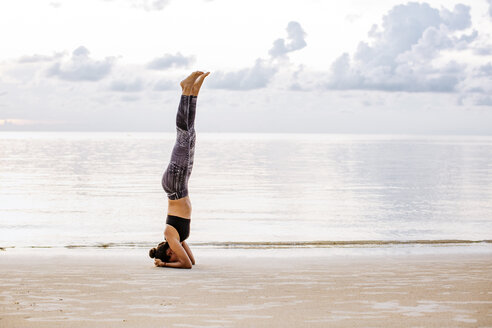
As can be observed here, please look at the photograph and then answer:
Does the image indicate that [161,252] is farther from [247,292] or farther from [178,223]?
[247,292]

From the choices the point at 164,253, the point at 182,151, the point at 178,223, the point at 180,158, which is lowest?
the point at 164,253

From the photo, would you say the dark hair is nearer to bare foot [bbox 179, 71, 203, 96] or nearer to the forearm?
Result: the forearm

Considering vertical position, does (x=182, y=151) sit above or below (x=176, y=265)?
above

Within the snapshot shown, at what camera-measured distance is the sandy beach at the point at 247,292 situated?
6.09m

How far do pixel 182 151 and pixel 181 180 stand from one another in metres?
0.49

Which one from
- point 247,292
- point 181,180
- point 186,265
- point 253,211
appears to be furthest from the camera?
point 253,211

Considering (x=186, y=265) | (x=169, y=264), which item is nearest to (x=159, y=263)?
(x=169, y=264)

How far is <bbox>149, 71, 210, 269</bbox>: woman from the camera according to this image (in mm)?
8438

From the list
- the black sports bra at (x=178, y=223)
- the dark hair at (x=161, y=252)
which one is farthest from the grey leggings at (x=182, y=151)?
the dark hair at (x=161, y=252)

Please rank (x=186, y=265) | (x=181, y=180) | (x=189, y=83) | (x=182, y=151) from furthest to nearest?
(x=186, y=265) → (x=181, y=180) → (x=182, y=151) → (x=189, y=83)

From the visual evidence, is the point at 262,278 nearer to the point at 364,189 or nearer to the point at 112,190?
the point at 112,190

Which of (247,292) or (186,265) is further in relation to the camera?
(186,265)

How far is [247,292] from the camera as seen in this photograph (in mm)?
7453

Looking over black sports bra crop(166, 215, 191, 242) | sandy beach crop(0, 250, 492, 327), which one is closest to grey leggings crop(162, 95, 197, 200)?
Result: black sports bra crop(166, 215, 191, 242)
